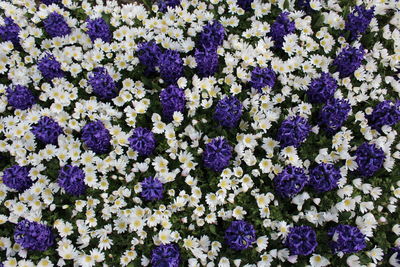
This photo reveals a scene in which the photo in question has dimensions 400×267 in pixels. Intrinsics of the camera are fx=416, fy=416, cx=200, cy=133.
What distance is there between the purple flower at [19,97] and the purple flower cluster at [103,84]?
0.85 meters

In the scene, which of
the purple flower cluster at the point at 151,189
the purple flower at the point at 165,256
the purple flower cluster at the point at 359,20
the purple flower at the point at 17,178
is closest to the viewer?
the purple flower at the point at 165,256

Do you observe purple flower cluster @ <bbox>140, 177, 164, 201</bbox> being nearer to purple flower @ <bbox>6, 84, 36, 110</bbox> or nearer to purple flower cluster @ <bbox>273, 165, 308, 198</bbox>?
purple flower cluster @ <bbox>273, 165, 308, 198</bbox>

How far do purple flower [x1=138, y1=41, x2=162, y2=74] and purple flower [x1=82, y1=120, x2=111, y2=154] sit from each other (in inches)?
44.6

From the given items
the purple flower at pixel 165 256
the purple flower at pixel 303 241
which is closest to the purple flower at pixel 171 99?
the purple flower at pixel 165 256

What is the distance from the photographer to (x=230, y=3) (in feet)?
21.1

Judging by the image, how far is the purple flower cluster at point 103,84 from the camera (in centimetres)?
548

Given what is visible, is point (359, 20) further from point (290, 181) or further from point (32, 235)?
point (32, 235)

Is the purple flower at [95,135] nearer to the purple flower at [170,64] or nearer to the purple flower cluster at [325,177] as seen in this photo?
the purple flower at [170,64]

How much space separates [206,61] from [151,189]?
189 cm

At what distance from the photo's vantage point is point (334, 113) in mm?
5250

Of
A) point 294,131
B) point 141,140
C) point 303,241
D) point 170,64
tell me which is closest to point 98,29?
point 170,64

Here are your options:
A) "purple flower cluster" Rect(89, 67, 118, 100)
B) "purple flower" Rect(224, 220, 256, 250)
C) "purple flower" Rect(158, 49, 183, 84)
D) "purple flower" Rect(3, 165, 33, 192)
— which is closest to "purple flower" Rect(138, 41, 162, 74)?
"purple flower" Rect(158, 49, 183, 84)

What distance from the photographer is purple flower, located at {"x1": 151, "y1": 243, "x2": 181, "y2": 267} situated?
4.51 meters

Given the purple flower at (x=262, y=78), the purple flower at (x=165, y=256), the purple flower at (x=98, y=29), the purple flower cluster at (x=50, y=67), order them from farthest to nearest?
the purple flower at (x=98, y=29), the purple flower cluster at (x=50, y=67), the purple flower at (x=262, y=78), the purple flower at (x=165, y=256)
